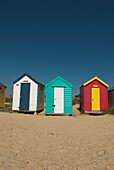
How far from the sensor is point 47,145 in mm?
3695

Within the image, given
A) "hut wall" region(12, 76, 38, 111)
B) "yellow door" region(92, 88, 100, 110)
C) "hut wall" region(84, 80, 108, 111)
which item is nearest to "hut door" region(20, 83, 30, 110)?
"hut wall" region(12, 76, 38, 111)

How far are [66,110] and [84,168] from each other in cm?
909

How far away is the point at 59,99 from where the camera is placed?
37.9 ft

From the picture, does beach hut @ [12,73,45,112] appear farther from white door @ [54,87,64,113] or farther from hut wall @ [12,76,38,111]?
white door @ [54,87,64,113]

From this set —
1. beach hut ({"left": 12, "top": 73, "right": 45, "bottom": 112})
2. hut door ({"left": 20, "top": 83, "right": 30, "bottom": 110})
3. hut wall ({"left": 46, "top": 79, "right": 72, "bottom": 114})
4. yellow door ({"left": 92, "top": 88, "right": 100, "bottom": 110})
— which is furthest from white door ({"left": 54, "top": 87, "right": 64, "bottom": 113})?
yellow door ({"left": 92, "top": 88, "right": 100, "bottom": 110})

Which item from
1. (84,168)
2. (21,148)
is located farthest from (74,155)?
(21,148)

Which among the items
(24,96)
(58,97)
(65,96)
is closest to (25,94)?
(24,96)

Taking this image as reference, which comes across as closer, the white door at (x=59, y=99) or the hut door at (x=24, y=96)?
the white door at (x=59, y=99)

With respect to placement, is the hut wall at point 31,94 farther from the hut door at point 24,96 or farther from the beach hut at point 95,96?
the beach hut at point 95,96

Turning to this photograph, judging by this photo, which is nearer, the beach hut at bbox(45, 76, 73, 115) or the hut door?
the beach hut at bbox(45, 76, 73, 115)

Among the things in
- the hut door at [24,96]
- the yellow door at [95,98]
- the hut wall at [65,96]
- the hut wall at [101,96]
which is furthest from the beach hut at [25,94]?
the yellow door at [95,98]

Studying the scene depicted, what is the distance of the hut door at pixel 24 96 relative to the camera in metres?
12.3

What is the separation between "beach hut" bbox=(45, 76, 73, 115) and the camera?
451 inches

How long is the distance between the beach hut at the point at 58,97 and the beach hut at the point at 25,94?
1.55 m
